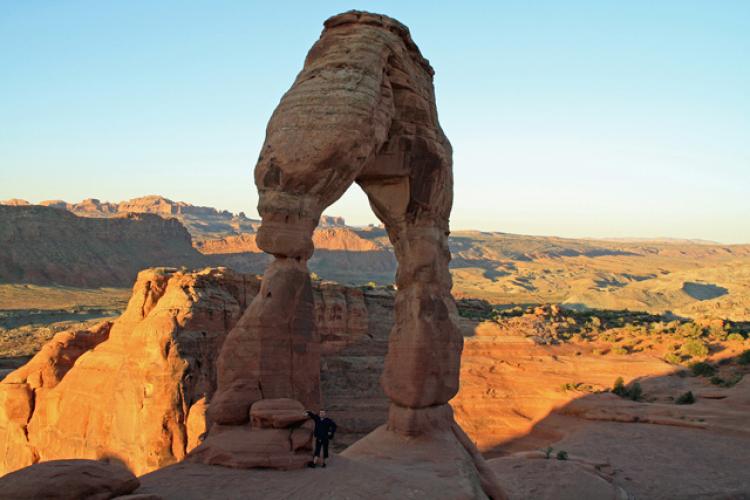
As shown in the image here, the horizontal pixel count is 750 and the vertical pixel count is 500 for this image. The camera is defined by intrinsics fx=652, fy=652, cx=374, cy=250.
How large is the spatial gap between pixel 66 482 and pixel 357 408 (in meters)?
22.3

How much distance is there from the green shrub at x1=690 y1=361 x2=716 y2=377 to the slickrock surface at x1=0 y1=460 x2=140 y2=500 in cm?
2879

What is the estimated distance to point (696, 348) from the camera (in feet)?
109

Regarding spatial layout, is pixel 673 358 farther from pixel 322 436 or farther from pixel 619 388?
pixel 322 436

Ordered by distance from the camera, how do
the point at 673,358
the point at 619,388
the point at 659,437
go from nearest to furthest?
1. the point at 659,437
2. the point at 619,388
3. the point at 673,358

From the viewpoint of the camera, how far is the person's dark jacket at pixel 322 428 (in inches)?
363

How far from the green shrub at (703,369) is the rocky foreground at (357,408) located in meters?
0.36

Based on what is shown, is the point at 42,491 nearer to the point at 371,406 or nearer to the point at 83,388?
the point at 83,388

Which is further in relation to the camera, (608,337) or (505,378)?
(608,337)

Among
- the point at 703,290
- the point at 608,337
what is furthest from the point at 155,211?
the point at 608,337

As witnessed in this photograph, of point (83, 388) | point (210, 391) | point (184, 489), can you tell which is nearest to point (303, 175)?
point (184, 489)

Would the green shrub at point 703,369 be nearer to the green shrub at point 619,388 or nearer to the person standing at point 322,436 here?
the green shrub at point 619,388

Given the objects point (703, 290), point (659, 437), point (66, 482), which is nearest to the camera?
point (66, 482)

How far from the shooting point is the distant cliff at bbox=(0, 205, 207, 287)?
6825 centimetres

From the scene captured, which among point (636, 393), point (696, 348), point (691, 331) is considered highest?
point (691, 331)
